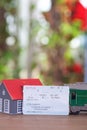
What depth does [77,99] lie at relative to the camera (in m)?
1.21

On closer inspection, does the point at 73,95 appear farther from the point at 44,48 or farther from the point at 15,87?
the point at 44,48

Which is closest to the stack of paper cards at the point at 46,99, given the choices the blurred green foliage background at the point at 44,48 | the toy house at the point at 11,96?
the toy house at the point at 11,96

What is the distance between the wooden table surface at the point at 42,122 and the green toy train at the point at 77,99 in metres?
0.02

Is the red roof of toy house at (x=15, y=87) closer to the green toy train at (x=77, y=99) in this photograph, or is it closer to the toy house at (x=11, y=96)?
the toy house at (x=11, y=96)

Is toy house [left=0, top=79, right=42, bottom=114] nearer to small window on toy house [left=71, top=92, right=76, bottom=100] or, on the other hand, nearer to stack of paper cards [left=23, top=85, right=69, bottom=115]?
stack of paper cards [left=23, top=85, right=69, bottom=115]

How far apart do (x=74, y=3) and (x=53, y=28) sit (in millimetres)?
302

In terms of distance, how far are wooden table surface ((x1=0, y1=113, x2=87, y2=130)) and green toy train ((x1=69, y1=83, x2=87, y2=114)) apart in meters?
0.02

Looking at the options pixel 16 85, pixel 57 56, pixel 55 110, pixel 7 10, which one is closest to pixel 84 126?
pixel 55 110

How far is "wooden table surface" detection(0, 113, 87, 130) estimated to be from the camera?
1.02 meters

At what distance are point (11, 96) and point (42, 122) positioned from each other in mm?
140

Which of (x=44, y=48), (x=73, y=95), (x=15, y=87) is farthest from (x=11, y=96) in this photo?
(x=44, y=48)

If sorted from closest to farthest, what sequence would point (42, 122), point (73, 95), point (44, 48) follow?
1. point (42, 122)
2. point (73, 95)
3. point (44, 48)

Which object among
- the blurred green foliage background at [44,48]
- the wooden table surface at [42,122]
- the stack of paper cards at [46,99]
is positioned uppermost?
the blurred green foliage background at [44,48]

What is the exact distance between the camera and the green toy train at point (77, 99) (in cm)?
Result: 120
